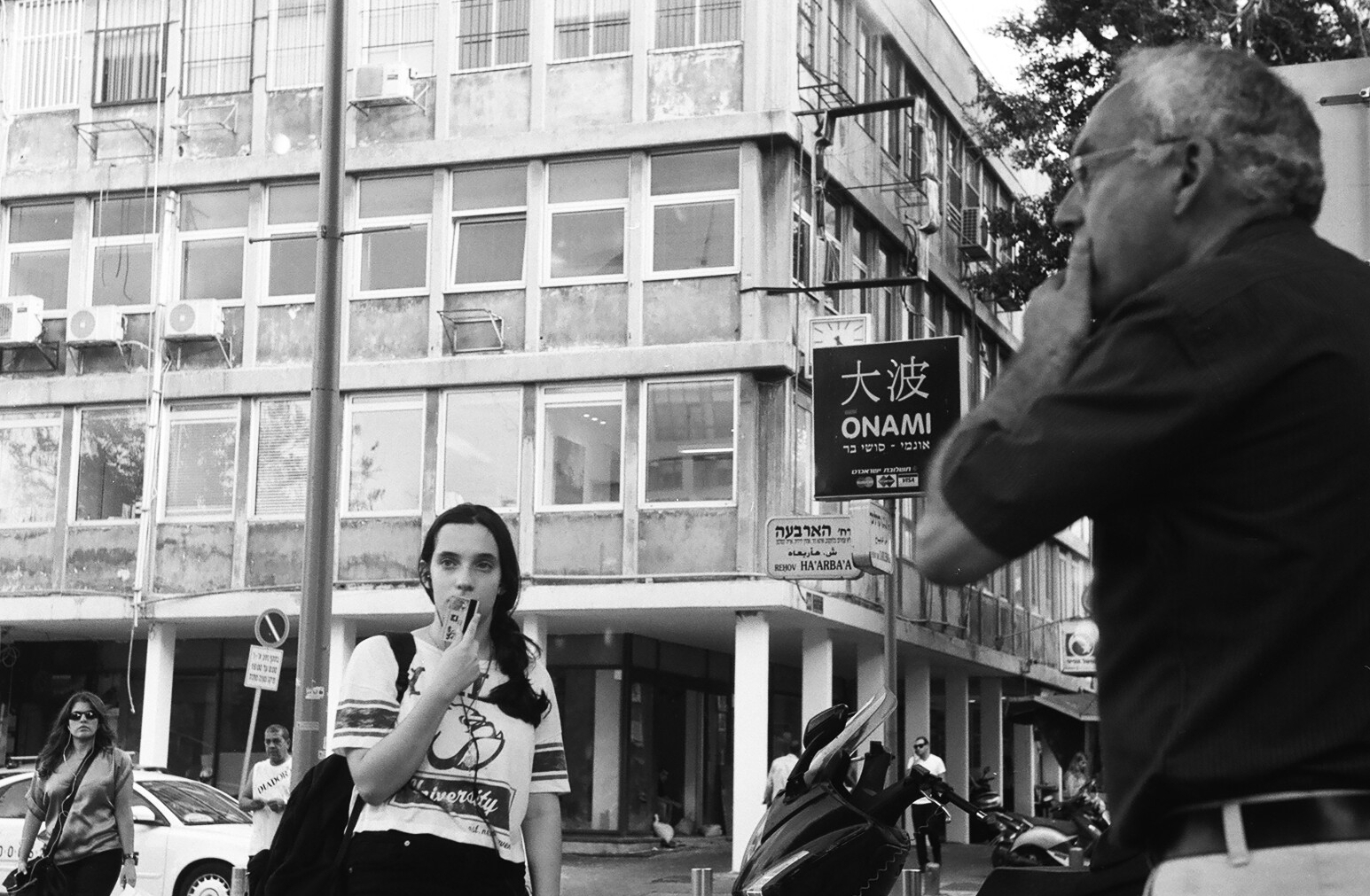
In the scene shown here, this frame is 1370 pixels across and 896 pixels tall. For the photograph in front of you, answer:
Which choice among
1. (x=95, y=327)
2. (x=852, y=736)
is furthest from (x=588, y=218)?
(x=852, y=736)

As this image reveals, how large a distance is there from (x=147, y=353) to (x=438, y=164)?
5.63 meters

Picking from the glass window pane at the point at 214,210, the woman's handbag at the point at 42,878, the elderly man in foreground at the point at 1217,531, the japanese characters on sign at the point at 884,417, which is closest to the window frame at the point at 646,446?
the glass window pane at the point at 214,210

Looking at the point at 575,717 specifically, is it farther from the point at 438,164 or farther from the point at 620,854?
the point at 438,164

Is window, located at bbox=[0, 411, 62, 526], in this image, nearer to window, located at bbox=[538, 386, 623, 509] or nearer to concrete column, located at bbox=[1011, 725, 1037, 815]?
window, located at bbox=[538, 386, 623, 509]

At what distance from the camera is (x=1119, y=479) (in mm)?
2049

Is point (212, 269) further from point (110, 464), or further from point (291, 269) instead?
point (110, 464)

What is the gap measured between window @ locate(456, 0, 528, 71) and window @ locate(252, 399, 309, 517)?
5817 millimetres

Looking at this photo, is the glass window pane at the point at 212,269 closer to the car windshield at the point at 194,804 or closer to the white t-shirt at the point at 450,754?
the car windshield at the point at 194,804

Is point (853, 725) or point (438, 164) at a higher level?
point (438, 164)

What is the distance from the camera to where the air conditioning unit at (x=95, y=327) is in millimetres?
29984

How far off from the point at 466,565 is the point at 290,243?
85.9 feet

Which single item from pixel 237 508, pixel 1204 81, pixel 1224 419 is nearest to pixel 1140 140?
pixel 1204 81

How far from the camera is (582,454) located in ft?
91.8

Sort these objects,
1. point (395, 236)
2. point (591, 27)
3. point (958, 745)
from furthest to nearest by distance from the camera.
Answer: point (958, 745) < point (395, 236) < point (591, 27)
